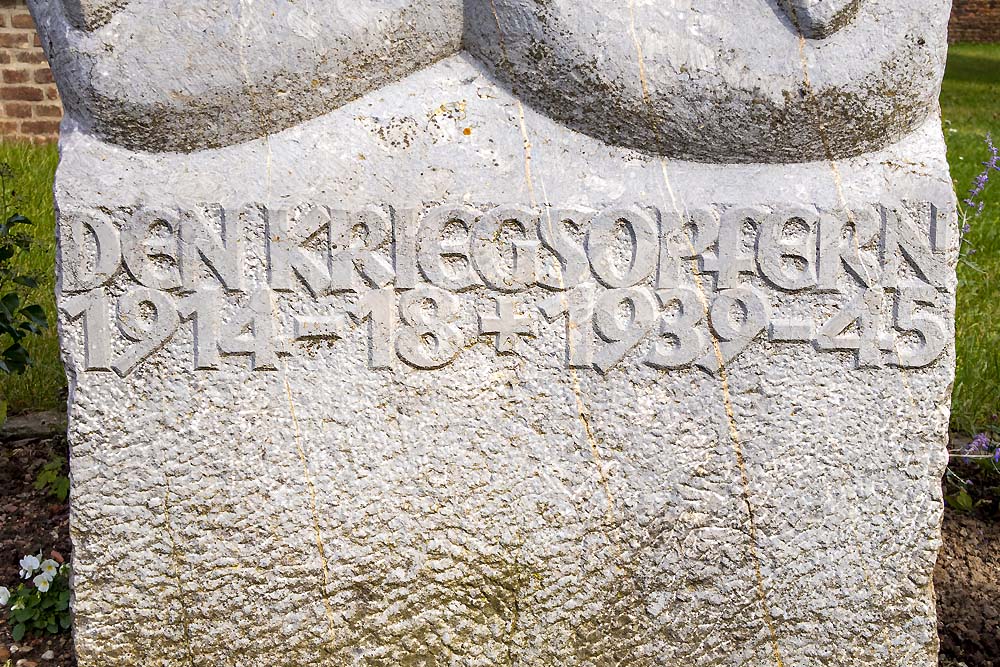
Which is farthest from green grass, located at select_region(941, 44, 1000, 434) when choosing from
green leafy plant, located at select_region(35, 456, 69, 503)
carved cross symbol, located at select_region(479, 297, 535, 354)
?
green leafy plant, located at select_region(35, 456, 69, 503)

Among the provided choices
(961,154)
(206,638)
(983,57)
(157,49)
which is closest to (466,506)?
(206,638)

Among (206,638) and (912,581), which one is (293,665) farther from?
(912,581)

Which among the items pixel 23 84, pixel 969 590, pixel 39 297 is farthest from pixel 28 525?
pixel 23 84

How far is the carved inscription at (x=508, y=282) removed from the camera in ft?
5.43

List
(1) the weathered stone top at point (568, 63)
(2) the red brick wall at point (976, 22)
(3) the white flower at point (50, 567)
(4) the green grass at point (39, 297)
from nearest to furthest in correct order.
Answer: (1) the weathered stone top at point (568, 63), (3) the white flower at point (50, 567), (4) the green grass at point (39, 297), (2) the red brick wall at point (976, 22)

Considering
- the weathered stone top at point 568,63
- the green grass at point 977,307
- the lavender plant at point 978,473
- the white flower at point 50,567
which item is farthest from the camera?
the green grass at point 977,307

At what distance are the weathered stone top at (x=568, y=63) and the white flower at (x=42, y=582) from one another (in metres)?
1.08

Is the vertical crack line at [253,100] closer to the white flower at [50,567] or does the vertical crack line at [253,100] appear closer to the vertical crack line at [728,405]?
the vertical crack line at [728,405]

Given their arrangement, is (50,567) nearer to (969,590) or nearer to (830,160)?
(830,160)

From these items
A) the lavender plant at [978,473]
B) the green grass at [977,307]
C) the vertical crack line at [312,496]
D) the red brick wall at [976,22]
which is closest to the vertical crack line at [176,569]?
the vertical crack line at [312,496]

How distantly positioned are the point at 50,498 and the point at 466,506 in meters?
1.61

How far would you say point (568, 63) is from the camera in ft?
5.45

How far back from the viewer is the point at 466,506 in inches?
68.1

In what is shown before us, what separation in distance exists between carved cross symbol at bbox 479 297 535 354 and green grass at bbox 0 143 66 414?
1750 mm
